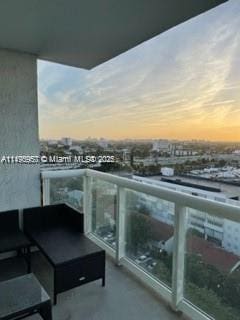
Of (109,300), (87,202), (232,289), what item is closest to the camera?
(232,289)

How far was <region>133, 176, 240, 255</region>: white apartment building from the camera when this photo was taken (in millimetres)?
1817

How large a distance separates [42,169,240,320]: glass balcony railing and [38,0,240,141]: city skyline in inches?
22.3

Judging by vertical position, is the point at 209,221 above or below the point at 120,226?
above

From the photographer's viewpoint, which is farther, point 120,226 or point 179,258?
point 120,226

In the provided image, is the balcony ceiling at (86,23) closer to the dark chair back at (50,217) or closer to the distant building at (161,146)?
the distant building at (161,146)

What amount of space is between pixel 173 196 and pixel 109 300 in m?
1.09

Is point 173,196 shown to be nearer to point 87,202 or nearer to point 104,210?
point 104,210

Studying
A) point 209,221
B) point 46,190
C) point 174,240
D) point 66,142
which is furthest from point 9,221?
point 209,221

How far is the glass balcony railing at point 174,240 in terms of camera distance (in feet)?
6.12

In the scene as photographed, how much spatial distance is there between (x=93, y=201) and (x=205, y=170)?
1.85 meters

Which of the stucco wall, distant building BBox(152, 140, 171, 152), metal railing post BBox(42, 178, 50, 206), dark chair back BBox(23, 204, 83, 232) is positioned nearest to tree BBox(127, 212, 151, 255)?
dark chair back BBox(23, 204, 83, 232)

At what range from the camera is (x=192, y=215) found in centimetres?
209

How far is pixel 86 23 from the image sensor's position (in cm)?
219

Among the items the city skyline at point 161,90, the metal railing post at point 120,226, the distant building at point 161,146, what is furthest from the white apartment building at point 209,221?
the metal railing post at point 120,226
